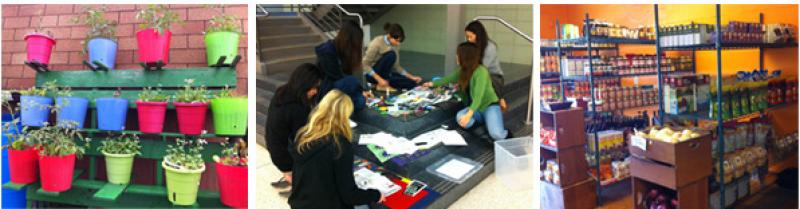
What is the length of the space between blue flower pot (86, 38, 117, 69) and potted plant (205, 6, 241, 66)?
0.50m

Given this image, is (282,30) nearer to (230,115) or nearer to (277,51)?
(277,51)

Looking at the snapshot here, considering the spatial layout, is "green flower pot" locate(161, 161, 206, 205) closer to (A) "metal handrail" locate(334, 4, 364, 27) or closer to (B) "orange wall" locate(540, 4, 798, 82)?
(A) "metal handrail" locate(334, 4, 364, 27)

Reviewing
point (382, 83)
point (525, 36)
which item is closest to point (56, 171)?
point (382, 83)

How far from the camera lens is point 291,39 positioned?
6.86 feet

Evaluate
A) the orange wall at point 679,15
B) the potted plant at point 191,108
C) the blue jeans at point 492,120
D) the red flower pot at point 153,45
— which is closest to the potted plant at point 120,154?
the potted plant at point 191,108

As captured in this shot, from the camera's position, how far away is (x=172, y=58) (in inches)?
86.0

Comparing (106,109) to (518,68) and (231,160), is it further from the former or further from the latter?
(518,68)

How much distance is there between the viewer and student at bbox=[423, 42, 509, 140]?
2.09 m

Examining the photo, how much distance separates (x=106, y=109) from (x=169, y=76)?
330mm

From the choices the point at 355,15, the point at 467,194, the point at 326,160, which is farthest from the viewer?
the point at 355,15

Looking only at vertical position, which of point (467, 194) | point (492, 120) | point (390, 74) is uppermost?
point (390, 74)

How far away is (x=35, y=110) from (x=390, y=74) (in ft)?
5.48

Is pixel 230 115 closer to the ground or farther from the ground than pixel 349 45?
closer to the ground

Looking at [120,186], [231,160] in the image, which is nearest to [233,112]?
[231,160]
